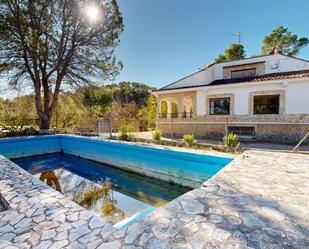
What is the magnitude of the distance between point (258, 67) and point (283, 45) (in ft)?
46.5

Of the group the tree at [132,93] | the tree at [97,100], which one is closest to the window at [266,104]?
the tree at [97,100]

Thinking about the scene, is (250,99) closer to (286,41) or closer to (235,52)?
(235,52)

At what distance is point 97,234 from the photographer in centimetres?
214

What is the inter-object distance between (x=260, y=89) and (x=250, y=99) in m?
0.81

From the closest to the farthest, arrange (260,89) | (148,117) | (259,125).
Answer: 1. (260,89)
2. (259,125)
3. (148,117)

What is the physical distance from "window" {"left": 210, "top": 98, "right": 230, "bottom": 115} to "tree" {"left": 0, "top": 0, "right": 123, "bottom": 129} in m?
7.98

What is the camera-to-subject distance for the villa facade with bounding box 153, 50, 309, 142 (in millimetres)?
10488

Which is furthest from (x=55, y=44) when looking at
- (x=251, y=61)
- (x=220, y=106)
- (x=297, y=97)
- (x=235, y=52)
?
(x=235, y=52)

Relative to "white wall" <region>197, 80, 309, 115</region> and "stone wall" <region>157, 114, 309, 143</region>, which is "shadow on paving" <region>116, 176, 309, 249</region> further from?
"white wall" <region>197, 80, 309, 115</region>

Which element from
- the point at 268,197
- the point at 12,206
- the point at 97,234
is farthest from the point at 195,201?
the point at 12,206

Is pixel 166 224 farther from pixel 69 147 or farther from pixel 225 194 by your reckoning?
pixel 69 147

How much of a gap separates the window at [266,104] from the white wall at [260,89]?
67 centimetres

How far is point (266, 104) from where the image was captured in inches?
464

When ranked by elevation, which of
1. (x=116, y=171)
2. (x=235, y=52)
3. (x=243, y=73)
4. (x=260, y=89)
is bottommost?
(x=116, y=171)
